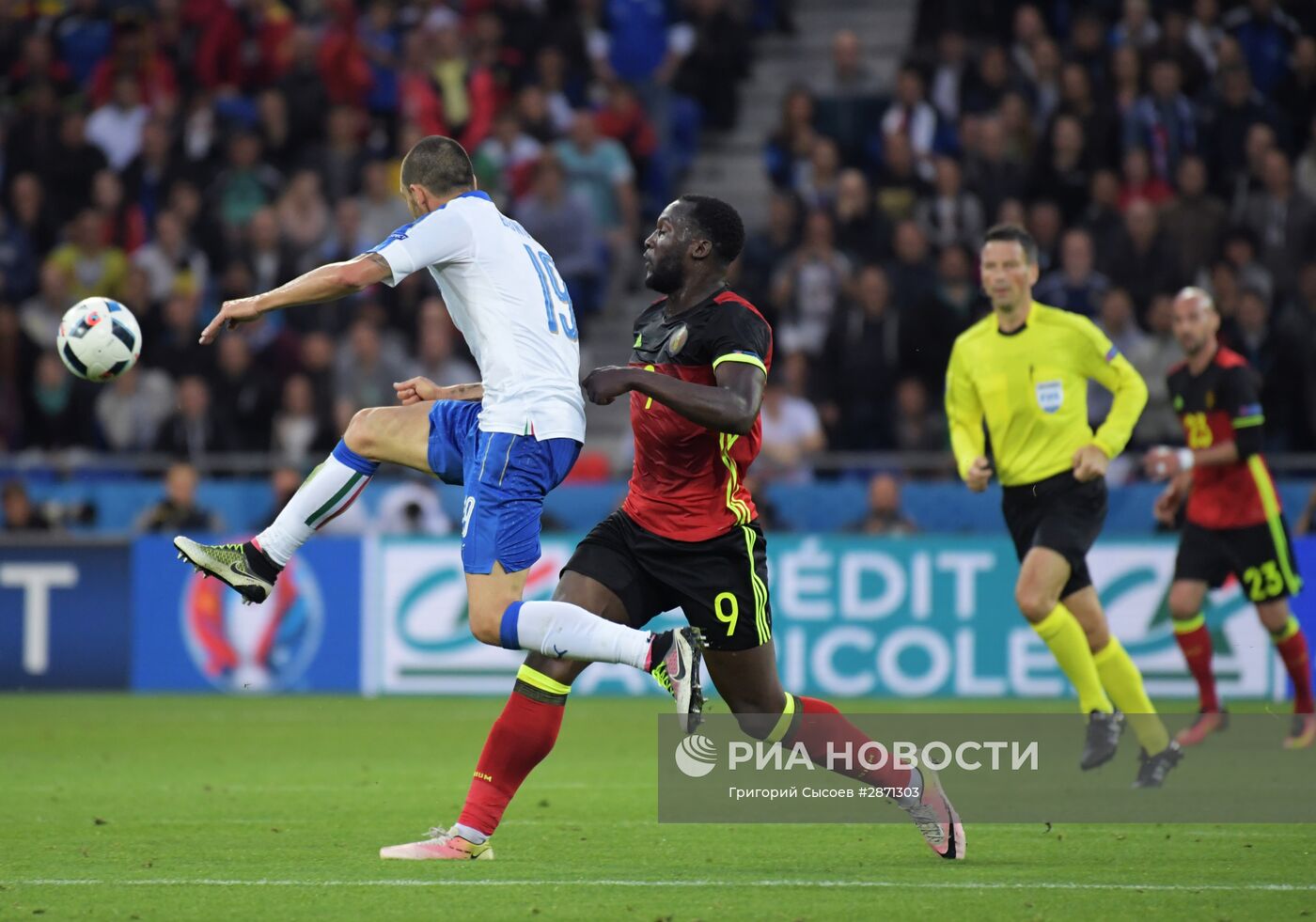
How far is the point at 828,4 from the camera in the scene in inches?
786

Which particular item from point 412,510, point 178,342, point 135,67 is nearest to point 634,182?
point 178,342

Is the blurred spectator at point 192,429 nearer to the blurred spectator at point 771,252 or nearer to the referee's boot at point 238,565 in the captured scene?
the blurred spectator at point 771,252

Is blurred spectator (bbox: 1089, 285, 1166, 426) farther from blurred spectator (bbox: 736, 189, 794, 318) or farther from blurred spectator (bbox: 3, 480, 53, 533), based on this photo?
blurred spectator (bbox: 3, 480, 53, 533)

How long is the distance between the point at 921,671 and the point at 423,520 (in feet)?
13.1

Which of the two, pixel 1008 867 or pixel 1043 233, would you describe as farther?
pixel 1043 233

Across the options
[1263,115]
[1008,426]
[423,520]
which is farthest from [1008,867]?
[1263,115]

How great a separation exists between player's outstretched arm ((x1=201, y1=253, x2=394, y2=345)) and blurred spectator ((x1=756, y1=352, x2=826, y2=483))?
845cm

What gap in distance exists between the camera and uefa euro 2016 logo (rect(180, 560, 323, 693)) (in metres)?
14.2

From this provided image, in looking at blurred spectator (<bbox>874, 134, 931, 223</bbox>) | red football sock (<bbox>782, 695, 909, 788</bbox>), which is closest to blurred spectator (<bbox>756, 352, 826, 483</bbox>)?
blurred spectator (<bbox>874, 134, 931, 223</bbox>)

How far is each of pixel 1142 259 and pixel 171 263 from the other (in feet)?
28.2

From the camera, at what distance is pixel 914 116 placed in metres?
16.9

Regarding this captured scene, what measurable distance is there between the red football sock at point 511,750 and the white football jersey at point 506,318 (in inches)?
37.7

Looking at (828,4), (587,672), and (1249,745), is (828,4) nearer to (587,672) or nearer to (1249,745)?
(587,672)

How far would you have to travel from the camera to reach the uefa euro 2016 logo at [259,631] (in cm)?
1421
